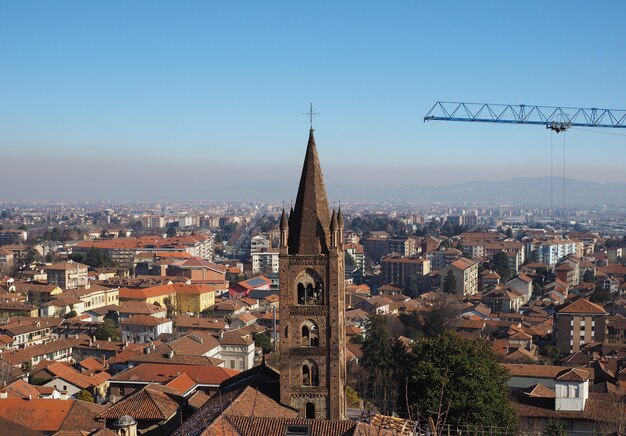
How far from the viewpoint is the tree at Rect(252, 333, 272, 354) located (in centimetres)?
4225

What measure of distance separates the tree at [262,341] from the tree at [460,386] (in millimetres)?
19007

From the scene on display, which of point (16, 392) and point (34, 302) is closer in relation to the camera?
point (16, 392)

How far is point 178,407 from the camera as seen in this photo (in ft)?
73.4

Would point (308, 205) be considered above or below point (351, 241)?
above

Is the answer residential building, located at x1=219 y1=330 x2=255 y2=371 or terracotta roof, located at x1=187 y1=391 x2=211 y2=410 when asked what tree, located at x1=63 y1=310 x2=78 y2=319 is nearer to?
residential building, located at x1=219 y1=330 x2=255 y2=371

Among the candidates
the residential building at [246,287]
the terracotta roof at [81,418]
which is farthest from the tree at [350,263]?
the terracotta roof at [81,418]

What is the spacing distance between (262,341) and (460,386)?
21.2 meters

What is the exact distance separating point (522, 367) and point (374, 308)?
77.5 feet

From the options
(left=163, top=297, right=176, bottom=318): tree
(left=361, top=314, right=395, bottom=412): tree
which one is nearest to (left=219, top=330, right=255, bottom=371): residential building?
(left=361, top=314, right=395, bottom=412): tree

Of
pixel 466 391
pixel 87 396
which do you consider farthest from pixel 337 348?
pixel 87 396

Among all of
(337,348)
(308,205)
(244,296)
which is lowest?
(244,296)

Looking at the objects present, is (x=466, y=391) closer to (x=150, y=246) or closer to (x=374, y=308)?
(x=374, y=308)

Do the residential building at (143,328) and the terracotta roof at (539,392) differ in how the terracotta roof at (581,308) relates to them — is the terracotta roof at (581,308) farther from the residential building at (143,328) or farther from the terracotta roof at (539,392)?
the residential building at (143,328)

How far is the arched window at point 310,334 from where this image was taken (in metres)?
19.8
